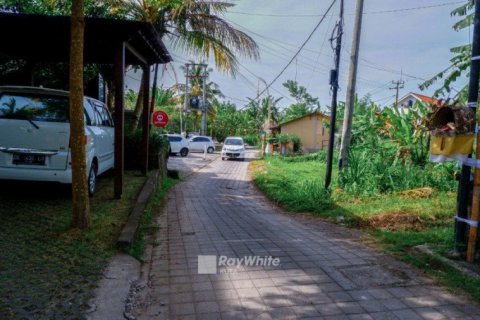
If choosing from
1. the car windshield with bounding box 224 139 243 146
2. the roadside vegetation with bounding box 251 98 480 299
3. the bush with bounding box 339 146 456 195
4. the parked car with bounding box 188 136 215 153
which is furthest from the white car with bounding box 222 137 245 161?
the bush with bounding box 339 146 456 195

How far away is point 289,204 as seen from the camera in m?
9.80

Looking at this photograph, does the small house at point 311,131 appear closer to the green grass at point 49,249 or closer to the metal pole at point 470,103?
the green grass at point 49,249

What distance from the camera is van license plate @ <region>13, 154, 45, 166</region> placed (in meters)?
6.02

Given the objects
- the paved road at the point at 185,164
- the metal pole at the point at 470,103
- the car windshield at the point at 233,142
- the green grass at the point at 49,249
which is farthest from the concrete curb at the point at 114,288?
the car windshield at the point at 233,142

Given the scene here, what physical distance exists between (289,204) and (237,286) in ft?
20.2

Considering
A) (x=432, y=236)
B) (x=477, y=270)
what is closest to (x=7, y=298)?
(x=477, y=270)

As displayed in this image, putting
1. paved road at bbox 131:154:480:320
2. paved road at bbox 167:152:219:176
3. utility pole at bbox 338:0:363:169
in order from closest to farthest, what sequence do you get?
paved road at bbox 131:154:480:320
utility pole at bbox 338:0:363:169
paved road at bbox 167:152:219:176

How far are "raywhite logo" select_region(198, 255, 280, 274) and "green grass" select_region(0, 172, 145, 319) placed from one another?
3.51ft

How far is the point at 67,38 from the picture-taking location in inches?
317

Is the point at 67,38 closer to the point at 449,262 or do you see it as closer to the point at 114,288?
the point at 114,288

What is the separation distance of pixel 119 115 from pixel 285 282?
459 centimetres

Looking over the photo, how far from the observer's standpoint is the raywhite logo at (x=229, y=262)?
14.2ft

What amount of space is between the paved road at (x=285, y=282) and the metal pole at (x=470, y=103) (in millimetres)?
852

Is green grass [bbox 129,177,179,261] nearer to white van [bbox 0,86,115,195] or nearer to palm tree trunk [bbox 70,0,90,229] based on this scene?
palm tree trunk [bbox 70,0,90,229]
